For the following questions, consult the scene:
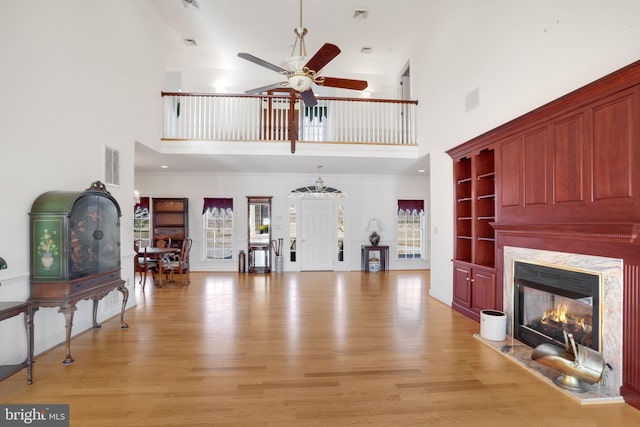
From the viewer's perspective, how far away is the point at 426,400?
246 cm

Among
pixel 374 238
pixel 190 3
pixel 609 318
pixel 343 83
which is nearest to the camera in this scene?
pixel 609 318

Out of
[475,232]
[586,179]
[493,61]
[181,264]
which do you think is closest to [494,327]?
[475,232]

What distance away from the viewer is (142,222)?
8.73 metres

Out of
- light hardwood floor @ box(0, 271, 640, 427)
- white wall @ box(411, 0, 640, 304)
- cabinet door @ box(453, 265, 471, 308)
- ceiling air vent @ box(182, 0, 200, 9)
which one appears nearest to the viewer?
light hardwood floor @ box(0, 271, 640, 427)

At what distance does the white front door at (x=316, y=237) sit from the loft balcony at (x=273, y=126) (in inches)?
102

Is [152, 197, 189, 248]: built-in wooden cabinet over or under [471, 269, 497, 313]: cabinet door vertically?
over

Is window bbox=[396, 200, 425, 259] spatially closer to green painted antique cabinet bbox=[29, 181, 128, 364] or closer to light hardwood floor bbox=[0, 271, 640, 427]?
light hardwood floor bbox=[0, 271, 640, 427]

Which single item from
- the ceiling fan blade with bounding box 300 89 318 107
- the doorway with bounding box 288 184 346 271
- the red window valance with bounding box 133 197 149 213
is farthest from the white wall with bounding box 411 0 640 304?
the red window valance with bounding box 133 197 149 213

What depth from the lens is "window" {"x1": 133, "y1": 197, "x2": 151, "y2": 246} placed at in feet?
28.5

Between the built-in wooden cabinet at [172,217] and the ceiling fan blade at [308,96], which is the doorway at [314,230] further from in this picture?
the ceiling fan blade at [308,96]

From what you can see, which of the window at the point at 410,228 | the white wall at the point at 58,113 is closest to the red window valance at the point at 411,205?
the window at the point at 410,228

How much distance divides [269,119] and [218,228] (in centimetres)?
380

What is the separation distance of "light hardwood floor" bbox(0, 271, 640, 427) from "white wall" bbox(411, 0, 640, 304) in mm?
2034

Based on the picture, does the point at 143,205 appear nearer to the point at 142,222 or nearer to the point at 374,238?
the point at 142,222
